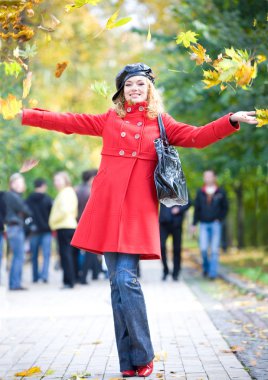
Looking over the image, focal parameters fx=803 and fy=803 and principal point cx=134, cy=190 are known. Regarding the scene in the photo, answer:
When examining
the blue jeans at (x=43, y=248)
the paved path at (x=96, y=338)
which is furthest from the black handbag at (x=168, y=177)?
the blue jeans at (x=43, y=248)

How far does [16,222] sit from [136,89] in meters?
8.64

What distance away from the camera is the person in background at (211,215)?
50.1 feet

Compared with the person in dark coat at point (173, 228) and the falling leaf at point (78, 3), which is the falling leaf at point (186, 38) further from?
the person in dark coat at point (173, 228)

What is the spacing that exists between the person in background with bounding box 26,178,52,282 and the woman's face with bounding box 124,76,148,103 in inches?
410

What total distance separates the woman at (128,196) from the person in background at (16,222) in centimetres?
814

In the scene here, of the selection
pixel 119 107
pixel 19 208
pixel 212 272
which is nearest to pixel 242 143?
pixel 212 272

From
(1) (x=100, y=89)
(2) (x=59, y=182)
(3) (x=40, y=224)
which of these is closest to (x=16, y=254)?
(2) (x=59, y=182)

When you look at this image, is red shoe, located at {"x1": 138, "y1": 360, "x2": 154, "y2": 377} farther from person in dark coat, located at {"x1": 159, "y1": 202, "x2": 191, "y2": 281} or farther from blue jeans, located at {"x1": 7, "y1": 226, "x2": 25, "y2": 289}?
person in dark coat, located at {"x1": 159, "y1": 202, "x2": 191, "y2": 281}

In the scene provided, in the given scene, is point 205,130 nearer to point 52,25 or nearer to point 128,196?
point 128,196

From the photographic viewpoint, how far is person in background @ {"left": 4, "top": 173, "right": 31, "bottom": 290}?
14.0 metres

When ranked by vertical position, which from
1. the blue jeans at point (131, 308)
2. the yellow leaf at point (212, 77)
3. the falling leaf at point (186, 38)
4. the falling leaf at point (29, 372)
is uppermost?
the falling leaf at point (186, 38)

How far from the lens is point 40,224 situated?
52.8 ft

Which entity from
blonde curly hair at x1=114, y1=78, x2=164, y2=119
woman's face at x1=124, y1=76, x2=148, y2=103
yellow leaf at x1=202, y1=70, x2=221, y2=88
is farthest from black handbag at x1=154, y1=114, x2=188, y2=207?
yellow leaf at x1=202, y1=70, x2=221, y2=88

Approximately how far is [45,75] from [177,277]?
13.7 metres
